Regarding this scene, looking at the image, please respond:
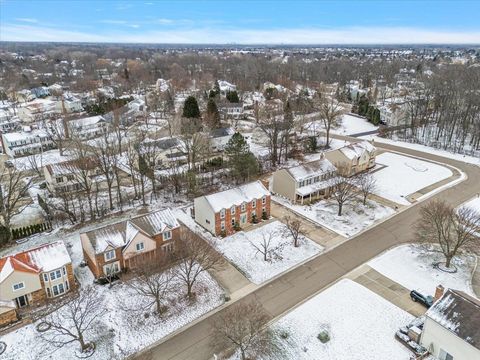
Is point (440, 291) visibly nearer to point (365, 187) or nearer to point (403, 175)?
point (365, 187)

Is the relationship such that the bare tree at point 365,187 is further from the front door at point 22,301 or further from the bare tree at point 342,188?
the front door at point 22,301

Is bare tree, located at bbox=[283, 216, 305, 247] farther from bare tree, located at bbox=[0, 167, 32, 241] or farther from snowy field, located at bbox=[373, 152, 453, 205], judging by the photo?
bare tree, located at bbox=[0, 167, 32, 241]

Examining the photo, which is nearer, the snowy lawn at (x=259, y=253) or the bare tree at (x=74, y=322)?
the bare tree at (x=74, y=322)

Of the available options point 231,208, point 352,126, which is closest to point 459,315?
point 231,208

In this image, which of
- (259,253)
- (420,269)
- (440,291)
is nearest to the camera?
(440,291)

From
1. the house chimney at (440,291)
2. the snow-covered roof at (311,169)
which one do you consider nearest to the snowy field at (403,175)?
the snow-covered roof at (311,169)

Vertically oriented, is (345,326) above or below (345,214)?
below

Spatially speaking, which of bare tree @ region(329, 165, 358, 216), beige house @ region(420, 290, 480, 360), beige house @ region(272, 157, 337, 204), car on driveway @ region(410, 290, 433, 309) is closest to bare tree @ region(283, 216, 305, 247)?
beige house @ region(272, 157, 337, 204)
